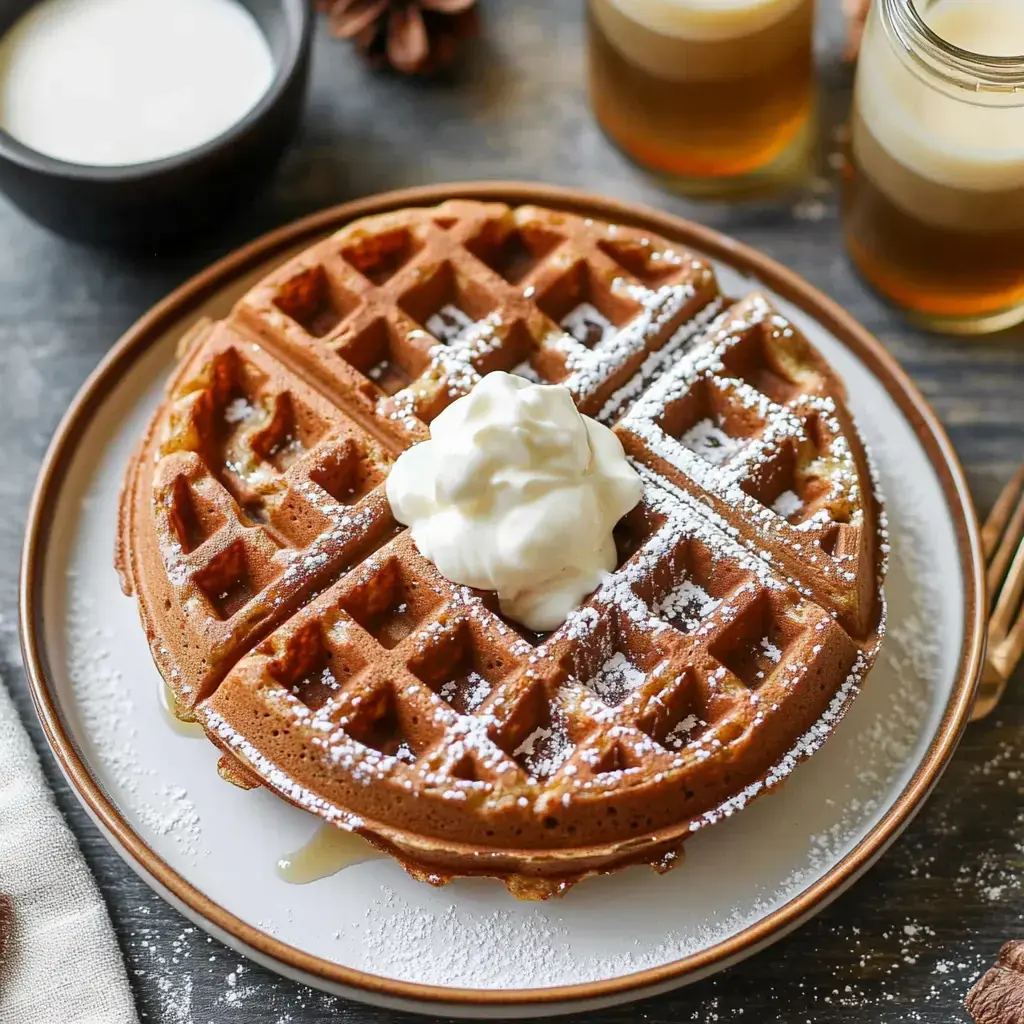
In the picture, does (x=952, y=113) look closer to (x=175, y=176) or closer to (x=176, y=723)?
(x=175, y=176)

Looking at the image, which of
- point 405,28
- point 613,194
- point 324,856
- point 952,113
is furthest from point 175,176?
point 952,113

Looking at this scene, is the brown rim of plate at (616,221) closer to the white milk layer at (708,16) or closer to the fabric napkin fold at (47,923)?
the fabric napkin fold at (47,923)

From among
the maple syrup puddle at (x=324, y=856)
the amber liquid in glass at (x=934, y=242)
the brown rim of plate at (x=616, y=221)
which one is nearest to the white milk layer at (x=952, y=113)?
the amber liquid in glass at (x=934, y=242)

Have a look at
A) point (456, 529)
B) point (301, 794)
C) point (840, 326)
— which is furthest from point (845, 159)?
point (301, 794)

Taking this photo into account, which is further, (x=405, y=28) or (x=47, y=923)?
(x=405, y=28)

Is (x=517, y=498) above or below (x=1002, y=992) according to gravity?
above

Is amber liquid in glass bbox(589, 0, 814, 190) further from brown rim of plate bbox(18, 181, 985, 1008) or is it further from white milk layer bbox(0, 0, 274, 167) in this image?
white milk layer bbox(0, 0, 274, 167)
